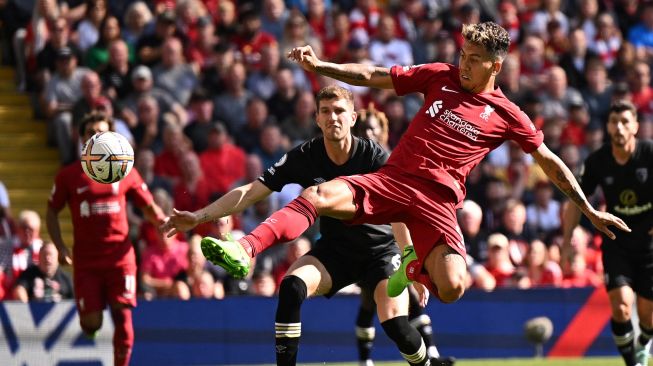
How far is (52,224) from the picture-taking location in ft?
42.7

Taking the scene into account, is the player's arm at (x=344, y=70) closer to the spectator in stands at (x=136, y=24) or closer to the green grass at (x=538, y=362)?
the green grass at (x=538, y=362)

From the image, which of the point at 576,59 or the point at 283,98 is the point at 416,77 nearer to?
the point at 283,98

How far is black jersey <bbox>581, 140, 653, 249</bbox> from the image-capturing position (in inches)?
500

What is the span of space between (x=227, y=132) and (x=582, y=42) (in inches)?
246

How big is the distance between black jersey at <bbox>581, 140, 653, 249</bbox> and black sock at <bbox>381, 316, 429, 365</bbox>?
2.98 meters

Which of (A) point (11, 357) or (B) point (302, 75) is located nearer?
(A) point (11, 357)

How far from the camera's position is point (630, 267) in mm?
12789

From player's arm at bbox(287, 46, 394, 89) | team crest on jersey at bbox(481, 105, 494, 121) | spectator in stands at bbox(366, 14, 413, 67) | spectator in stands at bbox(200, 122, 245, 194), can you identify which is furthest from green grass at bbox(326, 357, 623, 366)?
spectator in stands at bbox(366, 14, 413, 67)

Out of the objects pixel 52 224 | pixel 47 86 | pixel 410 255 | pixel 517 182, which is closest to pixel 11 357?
pixel 52 224

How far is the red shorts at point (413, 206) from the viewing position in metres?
9.72

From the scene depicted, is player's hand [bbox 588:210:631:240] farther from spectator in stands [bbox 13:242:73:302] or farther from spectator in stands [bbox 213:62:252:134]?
spectator in stands [bbox 213:62:252:134]

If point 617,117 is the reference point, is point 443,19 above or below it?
below

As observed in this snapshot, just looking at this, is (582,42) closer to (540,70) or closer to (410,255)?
(540,70)

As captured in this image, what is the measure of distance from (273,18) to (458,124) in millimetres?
10607
